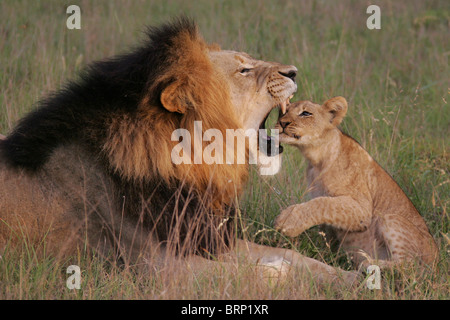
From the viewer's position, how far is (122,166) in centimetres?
359

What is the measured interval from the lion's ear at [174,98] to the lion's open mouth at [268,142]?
2.37ft

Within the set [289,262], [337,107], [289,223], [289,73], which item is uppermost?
[289,73]

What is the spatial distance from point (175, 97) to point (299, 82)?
3655mm

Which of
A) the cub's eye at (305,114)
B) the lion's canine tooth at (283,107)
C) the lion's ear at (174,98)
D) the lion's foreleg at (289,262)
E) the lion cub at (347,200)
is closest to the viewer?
the lion's ear at (174,98)

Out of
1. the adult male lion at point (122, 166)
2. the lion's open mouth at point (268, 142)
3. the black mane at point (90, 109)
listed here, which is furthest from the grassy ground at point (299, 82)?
the black mane at point (90, 109)

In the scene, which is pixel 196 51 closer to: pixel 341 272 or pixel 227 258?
pixel 227 258

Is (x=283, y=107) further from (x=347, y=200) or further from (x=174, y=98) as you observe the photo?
(x=174, y=98)

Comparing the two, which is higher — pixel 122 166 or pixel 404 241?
Answer: pixel 122 166

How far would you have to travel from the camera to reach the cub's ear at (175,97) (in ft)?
11.5

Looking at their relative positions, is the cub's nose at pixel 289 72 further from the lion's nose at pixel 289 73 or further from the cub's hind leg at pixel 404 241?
the cub's hind leg at pixel 404 241

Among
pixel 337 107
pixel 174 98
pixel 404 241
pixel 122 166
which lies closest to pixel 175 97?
pixel 174 98

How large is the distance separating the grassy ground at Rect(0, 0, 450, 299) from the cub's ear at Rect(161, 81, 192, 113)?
0.92 m

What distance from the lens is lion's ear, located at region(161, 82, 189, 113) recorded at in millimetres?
3510
